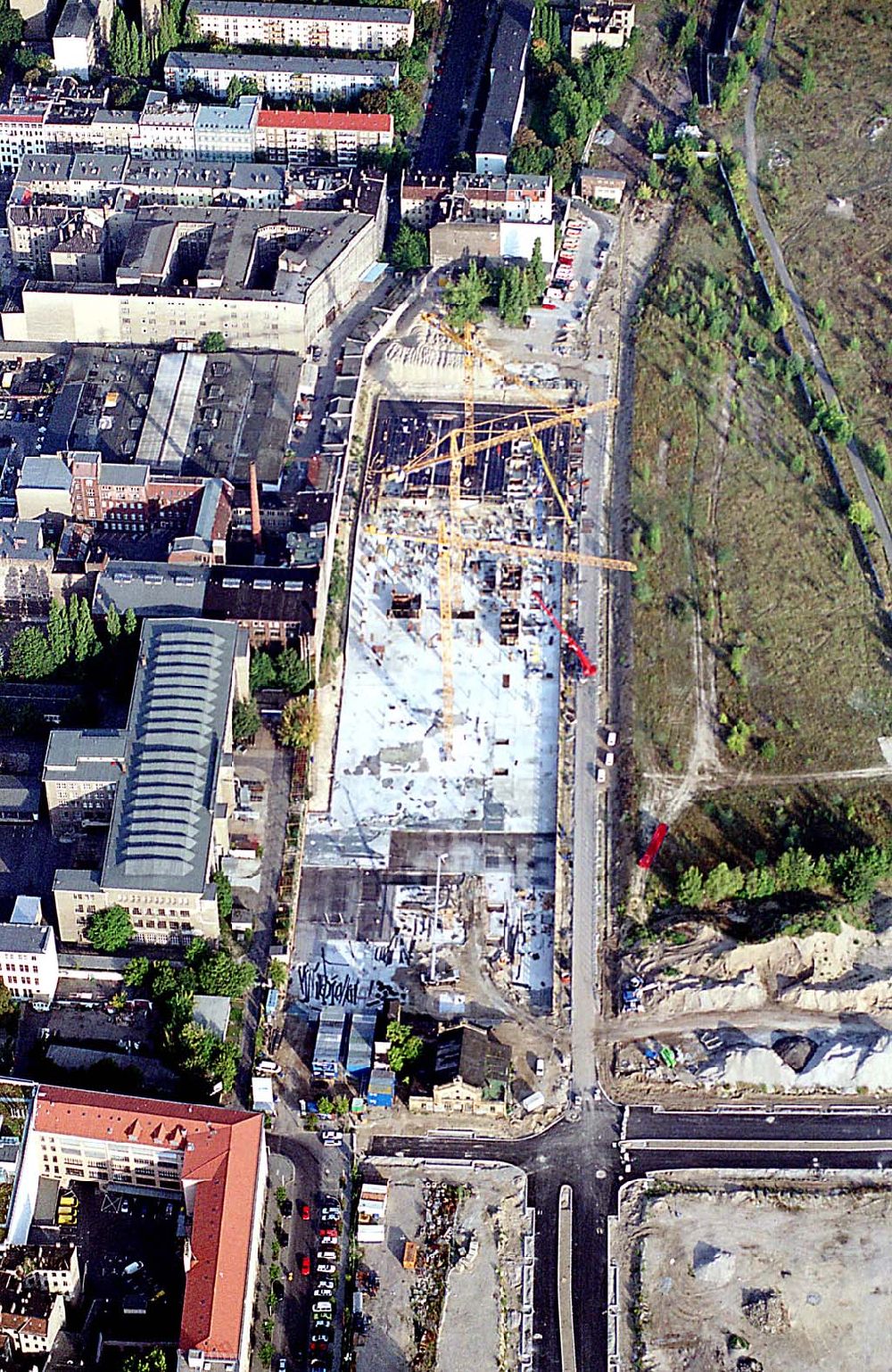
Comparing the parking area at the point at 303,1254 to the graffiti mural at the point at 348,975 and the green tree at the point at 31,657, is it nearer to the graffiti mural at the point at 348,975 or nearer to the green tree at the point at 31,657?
the graffiti mural at the point at 348,975

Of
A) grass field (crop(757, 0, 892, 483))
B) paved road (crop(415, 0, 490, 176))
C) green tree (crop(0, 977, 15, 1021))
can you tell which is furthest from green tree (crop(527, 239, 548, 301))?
green tree (crop(0, 977, 15, 1021))

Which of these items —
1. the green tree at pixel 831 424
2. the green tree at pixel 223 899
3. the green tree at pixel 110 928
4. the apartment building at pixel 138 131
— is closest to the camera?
the green tree at pixel 110 928

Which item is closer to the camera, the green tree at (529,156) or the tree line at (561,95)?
the green tree at (529,156)

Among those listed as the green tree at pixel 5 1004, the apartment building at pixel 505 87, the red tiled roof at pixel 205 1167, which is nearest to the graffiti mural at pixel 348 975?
the red tiled roof at pixel 205 1167

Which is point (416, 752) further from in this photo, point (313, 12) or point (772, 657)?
point (313, 12)

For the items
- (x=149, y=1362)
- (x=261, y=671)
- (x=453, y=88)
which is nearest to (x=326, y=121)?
(x=453, y=88)
